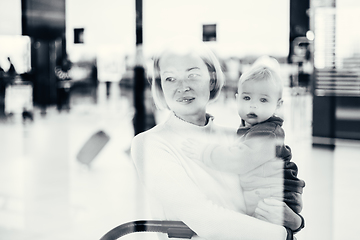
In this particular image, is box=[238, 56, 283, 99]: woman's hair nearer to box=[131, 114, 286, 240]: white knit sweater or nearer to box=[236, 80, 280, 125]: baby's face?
box=[236, 80, 280, 125]: baby's face

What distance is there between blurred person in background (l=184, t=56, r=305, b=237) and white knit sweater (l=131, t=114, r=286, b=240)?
1.1 inches

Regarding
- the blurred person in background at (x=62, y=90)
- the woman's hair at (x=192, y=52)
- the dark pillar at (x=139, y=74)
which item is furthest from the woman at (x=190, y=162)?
the blurred person in background at (x=62, y=90)

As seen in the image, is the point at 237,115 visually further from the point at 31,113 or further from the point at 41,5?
the point at 31,113

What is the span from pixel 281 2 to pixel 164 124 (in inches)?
25.4

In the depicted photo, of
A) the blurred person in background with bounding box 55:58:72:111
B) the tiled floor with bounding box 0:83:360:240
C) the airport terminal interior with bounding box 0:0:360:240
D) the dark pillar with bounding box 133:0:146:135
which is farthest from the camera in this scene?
the blurred person in background with bounding box 55:58:72:111

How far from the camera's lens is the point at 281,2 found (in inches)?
61.8

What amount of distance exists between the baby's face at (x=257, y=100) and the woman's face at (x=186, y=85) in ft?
0.37

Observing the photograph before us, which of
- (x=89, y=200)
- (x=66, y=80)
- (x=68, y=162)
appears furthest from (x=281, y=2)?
(x=66, y=80)

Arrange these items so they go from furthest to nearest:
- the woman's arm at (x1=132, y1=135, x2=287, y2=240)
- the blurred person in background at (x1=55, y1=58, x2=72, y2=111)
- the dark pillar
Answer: the blurred person in background at (x1=55, y1=58, x2=72, y2=111) < the dark pillar < the woman's arm at (x1=132, y1=135, x2=287, y2=240)

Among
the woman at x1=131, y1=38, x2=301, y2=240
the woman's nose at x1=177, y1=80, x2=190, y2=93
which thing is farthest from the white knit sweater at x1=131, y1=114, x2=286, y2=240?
the woman's nose at x1=177, y1=80, x2=190, y2=93

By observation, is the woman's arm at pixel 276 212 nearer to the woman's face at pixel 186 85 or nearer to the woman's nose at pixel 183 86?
the woman's face at pixel 186 85

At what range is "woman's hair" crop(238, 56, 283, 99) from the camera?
→ 131cm

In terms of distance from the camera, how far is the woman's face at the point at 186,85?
1325 mm

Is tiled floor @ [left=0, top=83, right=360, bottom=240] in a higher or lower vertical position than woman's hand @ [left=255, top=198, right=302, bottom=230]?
lower
